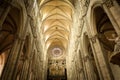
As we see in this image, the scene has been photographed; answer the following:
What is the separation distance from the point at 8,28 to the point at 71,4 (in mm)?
9293

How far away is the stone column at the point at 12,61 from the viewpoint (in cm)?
760

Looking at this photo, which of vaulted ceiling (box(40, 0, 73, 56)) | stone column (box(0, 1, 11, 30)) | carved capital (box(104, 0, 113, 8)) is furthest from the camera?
vaulted ceiling (box(40, 0, 73, 56))

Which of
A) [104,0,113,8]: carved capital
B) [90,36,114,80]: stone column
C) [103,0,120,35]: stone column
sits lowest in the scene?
[90,36,114,80]: stone column

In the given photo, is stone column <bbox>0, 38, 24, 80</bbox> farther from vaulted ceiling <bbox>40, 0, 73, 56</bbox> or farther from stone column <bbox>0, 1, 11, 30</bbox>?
vaulted ceiling <bbox>40, 0, 73, 56</bbox>

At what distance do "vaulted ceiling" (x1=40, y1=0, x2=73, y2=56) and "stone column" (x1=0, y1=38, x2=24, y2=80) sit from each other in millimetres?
10626

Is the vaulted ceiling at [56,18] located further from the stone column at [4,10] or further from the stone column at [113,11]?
the stone column at [4,10]

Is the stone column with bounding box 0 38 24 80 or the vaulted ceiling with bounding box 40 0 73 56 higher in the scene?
the vaulted ceiling with bounding box 40 0 73 56

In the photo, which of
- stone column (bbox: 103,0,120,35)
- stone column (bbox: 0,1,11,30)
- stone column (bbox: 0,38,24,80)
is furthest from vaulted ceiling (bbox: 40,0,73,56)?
stone column (bbox: 0,1,11,30)

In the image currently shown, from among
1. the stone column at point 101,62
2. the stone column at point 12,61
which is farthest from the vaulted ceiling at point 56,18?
the stone column at point 12,61

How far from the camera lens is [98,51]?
9.19 metres

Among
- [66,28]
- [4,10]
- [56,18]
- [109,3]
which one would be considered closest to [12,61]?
[4,10]

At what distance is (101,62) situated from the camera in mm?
8508

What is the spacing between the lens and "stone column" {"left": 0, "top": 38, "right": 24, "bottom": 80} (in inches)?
299

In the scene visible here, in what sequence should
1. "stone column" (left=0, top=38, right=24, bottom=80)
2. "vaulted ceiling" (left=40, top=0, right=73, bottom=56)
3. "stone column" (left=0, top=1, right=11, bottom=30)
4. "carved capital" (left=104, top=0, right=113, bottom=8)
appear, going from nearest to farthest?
"stone column" (left=0, top=1, right=11, bottom=30) < "stone column" (left=0, top=38, right=24, bottom=80) < "carved capital" (left=104, top=0, right=113, bottom=8) < "vaulted ceiling" (left=40, top=0, right=73, bottom=56)
